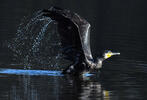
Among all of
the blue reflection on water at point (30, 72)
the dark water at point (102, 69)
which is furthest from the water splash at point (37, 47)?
the blue reflection on water at point (30, 72)

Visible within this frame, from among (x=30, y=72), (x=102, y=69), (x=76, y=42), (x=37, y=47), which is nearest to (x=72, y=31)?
(x=76, y=42)

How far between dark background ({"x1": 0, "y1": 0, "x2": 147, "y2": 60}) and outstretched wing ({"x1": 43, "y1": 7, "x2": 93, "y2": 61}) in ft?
3.10

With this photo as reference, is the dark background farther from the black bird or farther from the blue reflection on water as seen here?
the blue reflection on water

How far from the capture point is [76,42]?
47.9 feet

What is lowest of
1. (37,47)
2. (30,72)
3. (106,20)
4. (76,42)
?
(30,72)

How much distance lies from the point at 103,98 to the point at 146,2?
24.7m

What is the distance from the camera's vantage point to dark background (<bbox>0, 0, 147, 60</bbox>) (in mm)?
19755

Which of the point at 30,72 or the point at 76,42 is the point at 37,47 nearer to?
the point at 30,72

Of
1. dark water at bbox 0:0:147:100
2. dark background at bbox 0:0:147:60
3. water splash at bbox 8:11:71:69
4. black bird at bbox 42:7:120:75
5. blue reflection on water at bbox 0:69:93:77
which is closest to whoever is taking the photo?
dark water at bbox 0:0:147:100

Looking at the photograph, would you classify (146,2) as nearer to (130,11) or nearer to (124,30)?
(130,11)

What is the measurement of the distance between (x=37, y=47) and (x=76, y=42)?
4.60 meters

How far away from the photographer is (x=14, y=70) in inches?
597

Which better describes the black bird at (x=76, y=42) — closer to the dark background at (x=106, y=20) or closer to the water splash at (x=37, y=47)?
the water splash at (x=37, y=47)

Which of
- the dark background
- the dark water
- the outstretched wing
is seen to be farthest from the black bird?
the dark background
